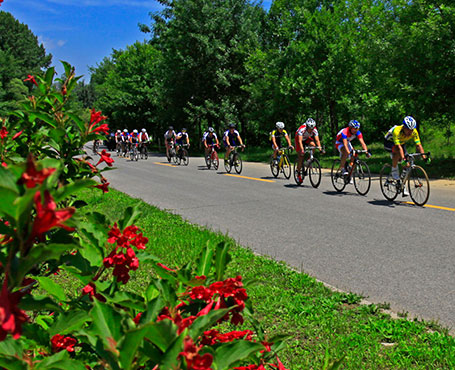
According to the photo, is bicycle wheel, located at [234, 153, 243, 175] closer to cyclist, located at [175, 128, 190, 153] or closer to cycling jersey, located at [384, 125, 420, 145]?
cyclist, located at [175, 128, 190, 153]

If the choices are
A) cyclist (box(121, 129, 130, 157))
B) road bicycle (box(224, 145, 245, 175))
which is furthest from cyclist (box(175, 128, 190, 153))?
cyclist (box(121, 129, 130, 157))

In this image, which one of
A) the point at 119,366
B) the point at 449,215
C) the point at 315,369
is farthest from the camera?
the point at 449,215

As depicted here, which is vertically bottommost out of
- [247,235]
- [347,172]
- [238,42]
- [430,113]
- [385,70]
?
[247,235]

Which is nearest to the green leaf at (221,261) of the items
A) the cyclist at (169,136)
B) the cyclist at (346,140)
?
the cyclist at (346,140)

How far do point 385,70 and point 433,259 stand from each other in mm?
13262

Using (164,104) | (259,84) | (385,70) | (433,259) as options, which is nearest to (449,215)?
(433,259)

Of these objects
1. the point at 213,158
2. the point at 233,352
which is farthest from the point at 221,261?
the point at 213,158

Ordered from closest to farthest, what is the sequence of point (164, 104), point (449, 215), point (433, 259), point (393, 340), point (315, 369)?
1. point (315, 369)
2. point (393, 340)
3. point (433, 259)
4. point (449, 215)
5. point (164, 104)

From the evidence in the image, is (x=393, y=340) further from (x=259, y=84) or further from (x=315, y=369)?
(x=259, y=84)

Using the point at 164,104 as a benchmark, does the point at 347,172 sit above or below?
below

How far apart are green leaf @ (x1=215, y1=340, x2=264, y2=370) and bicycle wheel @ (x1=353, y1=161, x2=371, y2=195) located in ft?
36.0

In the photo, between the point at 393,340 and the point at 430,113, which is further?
the point at 430,113

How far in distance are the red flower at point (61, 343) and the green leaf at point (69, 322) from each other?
0.24ft

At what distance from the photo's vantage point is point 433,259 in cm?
602
